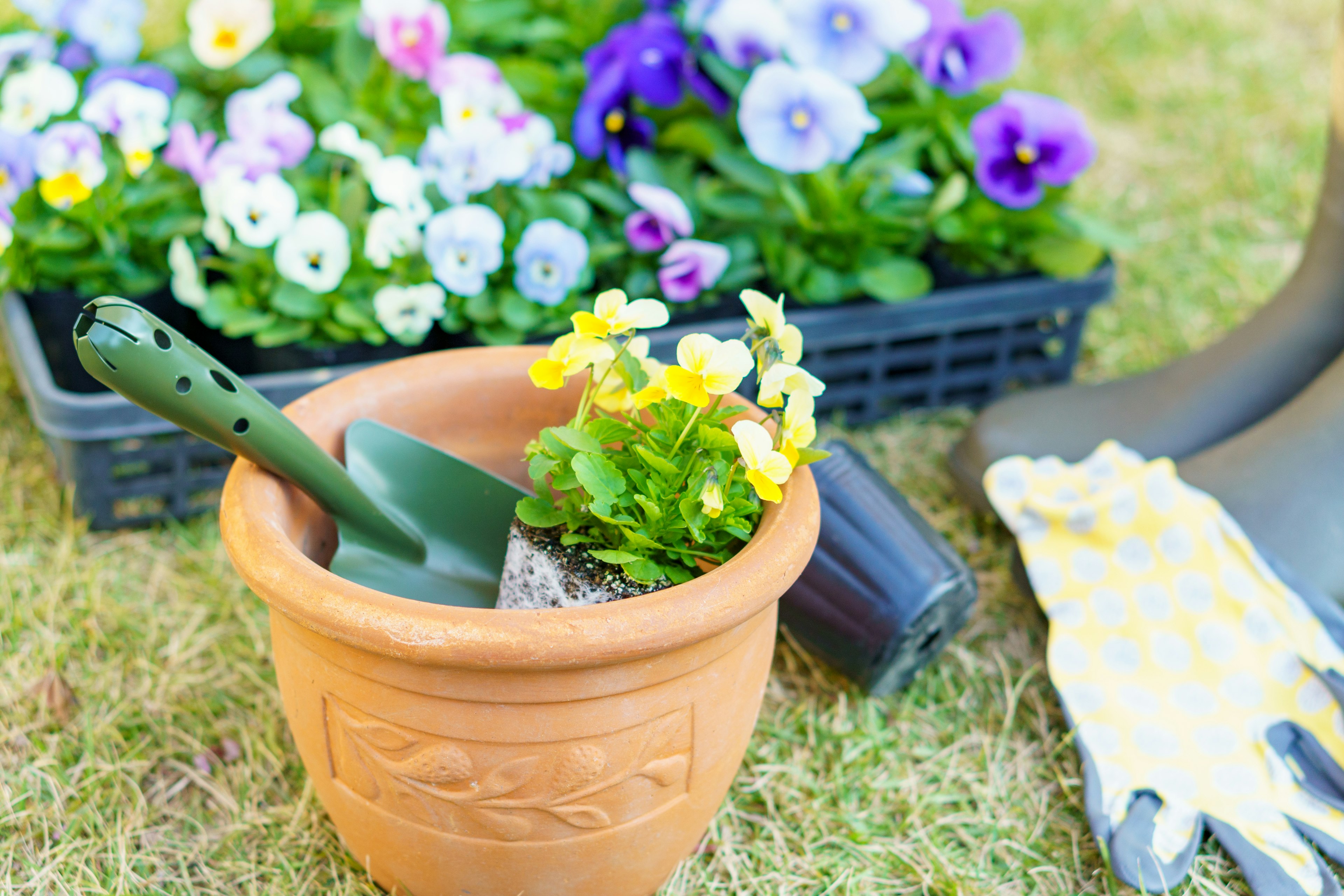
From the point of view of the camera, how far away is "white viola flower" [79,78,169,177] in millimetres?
1220

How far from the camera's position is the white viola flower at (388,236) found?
1.18 metres

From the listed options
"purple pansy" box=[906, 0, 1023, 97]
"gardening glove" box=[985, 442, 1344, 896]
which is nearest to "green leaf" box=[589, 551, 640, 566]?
"gardening glove" box=[985, 442, 1344, 896]

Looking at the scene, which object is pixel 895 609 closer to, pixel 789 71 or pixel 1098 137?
pixel 789 71

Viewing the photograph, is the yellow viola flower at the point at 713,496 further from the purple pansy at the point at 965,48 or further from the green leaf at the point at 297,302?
the purple pansy at the point at 965,48

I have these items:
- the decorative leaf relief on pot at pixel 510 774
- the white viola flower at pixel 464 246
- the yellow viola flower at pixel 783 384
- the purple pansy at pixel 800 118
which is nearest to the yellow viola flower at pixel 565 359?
the yellow viola flower at pixel 783 384

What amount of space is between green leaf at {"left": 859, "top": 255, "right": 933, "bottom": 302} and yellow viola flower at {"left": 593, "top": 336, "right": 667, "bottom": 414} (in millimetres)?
599

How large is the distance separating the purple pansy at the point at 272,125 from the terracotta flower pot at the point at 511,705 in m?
0.53

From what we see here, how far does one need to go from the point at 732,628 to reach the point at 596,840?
178 millimetres

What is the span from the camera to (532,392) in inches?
35.2

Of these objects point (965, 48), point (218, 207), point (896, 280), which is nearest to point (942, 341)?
point (896, 280)

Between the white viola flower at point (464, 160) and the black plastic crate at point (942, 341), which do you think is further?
the black plastic crate at point (942, 341)

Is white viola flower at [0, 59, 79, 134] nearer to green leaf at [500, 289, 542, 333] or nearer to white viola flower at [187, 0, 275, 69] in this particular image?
white viola flower at [187, 0, 275, 69]

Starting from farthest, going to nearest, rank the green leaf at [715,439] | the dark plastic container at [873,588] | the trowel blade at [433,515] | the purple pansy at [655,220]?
1. the purple pansy at [655,220]
2. the dark plastic container at [873,588]
3. the trowel blade at [433,515]
4. the green leaf at [715,439]

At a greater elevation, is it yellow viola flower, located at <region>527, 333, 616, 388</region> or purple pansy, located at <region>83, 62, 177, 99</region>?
yellow viola flower, located at <region>527, 333, 616, 388</region>
